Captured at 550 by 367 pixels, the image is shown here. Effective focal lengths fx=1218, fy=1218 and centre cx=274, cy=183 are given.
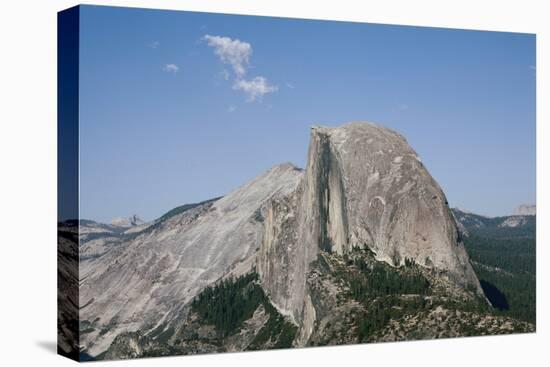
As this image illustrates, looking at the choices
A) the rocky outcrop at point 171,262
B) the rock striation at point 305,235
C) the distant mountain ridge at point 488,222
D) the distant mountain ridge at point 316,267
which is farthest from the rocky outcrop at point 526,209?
the rocky outcrop at point 171,262

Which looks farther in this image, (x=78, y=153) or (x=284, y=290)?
(x=284, y=290)

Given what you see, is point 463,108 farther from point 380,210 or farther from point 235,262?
point 235,262

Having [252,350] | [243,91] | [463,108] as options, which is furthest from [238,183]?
[463,108]

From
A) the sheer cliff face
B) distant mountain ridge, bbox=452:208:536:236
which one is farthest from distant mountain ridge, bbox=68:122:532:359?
distant mountain ridge, bbox=452:208:536:236

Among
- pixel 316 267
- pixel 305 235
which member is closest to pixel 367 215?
pixel 316 267

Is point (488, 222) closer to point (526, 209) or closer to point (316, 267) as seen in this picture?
point (526, 209)

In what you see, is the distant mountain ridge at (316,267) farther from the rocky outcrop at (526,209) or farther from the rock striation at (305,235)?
the rocky outcrop at (526,209)
